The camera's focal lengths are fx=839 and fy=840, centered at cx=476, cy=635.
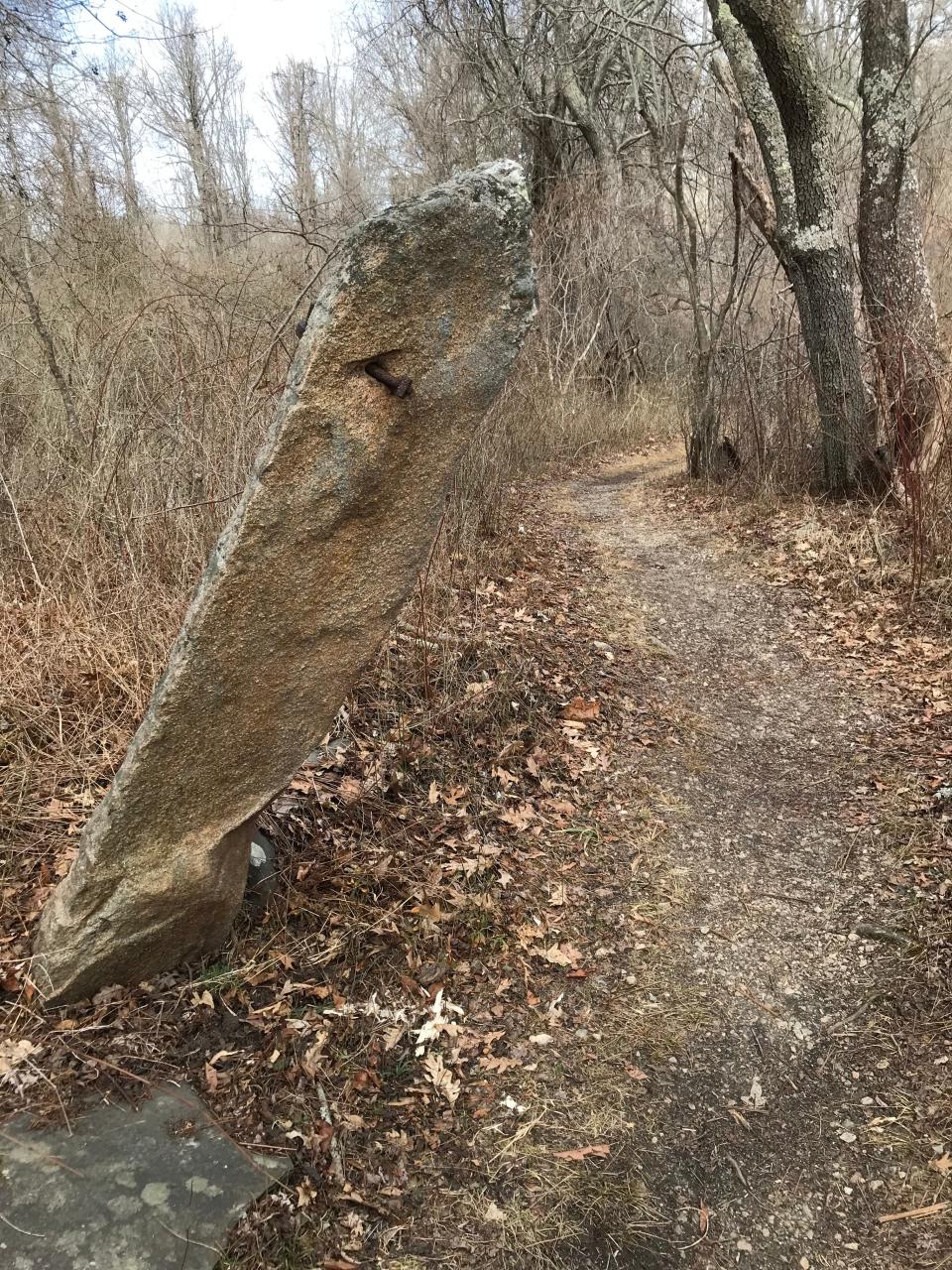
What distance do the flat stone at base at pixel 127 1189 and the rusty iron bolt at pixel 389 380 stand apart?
1.96 m

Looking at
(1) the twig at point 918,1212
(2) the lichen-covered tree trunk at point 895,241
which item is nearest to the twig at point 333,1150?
(1) the twig at point 918,1212

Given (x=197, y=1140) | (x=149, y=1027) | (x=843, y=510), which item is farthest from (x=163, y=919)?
(x=843, y=510)

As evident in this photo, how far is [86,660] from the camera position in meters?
3.60

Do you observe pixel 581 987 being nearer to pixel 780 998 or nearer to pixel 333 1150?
pixel 780 998

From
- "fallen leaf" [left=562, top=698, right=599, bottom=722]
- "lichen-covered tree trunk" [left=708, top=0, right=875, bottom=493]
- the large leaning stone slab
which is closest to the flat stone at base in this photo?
the large leaning stone slab

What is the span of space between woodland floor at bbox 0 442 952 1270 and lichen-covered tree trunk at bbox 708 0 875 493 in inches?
96.9

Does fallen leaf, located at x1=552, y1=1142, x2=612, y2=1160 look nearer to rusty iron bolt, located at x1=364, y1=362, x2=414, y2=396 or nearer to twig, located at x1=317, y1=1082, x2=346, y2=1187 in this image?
twig, located at x1=317, y1=1082, x2=346, y2=1187

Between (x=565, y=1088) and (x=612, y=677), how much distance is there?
8.87 ft

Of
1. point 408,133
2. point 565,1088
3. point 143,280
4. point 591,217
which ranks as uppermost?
point 408,133

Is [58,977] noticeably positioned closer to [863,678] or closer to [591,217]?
[863,678]

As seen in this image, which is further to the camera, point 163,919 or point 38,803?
point 38,803

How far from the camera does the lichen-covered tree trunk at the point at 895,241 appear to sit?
5914mm

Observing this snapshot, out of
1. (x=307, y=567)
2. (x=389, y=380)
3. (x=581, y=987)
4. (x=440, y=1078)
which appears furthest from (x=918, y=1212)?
(x=389, y=380)

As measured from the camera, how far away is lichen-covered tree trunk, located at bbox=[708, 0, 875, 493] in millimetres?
6289
